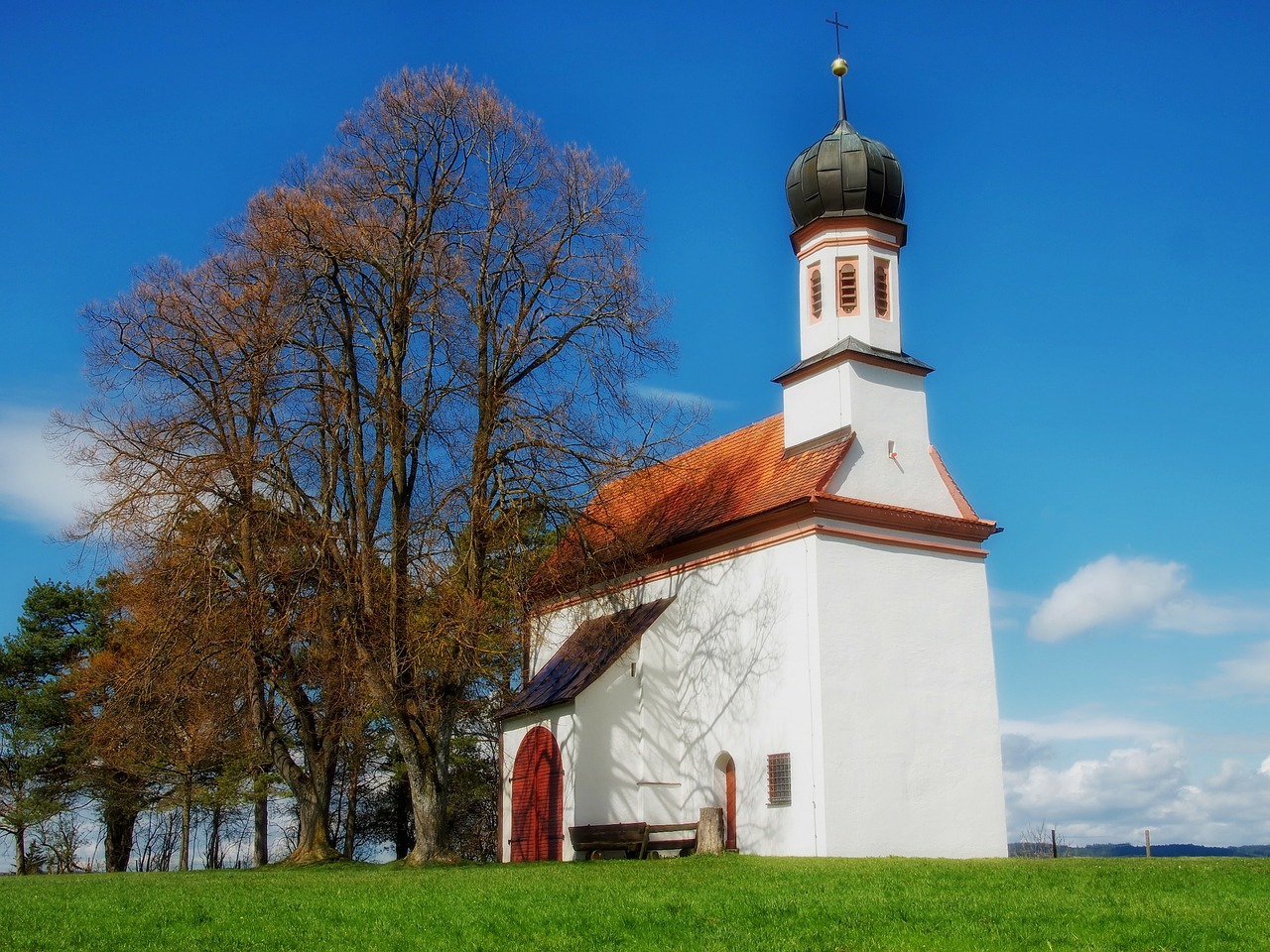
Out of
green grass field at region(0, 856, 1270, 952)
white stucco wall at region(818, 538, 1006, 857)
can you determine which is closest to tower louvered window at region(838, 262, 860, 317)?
white stucco wall at region(818, 538, 1006, 857)

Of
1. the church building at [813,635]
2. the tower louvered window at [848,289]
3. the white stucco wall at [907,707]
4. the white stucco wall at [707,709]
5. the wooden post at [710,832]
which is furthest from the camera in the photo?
the tower louvered window at [848,289]

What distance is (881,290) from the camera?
1045 inches

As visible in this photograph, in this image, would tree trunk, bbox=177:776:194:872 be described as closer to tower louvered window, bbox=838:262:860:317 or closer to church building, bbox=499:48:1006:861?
church building, bbox=499:48:1006:861

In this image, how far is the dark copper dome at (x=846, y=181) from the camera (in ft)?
87.4

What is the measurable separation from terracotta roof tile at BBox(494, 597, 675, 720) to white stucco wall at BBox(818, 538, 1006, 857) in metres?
4.80

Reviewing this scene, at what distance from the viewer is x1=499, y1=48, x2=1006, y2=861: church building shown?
23062 mm

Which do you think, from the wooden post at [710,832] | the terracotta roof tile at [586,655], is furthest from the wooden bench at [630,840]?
the terracotta roof tile at [586,655]

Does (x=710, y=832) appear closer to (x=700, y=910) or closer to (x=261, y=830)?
(x=700, y=910)

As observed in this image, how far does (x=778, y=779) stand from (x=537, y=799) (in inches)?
245

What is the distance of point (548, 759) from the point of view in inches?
1058

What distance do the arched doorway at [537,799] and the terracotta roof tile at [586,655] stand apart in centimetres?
83

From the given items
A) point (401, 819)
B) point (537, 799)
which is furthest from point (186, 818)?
point (537, 799)

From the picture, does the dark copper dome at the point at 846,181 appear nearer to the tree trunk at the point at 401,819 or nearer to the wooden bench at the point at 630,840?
the wooden bench at the point at 630,840

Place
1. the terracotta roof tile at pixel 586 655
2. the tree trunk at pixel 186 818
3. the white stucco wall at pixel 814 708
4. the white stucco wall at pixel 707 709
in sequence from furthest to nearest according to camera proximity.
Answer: the tree trunk at pixel 186 818 < the terracotta roof tile at pixel 586 655 < the white stucco wall at pixel 707 709 < the white stucco wall at pixel 814 708
